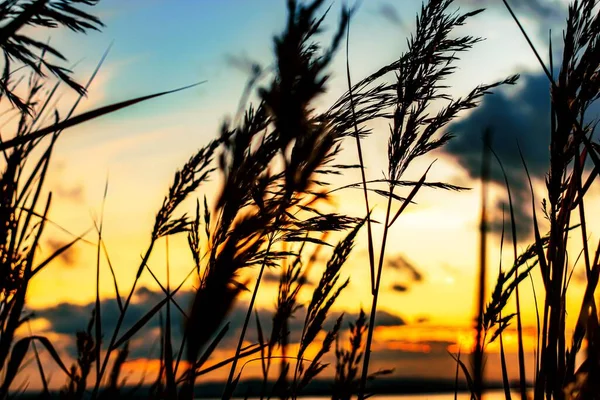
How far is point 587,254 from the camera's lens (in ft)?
5.88

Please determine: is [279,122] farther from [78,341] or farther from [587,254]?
[78,341]

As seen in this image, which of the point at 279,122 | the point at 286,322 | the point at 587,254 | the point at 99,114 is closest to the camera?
the point at 99,114

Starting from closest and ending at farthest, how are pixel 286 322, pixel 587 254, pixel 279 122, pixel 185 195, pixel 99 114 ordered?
1. pixel 99 114
2. pixel 279 122
3. pixel 587 254
4. pixel 185 195
5. pixel 286 322

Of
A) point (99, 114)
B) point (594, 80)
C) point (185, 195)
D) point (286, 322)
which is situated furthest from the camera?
point (286, 322)

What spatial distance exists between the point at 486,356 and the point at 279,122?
1011 millimetres

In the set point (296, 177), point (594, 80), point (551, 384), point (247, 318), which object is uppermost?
point (594, 80)

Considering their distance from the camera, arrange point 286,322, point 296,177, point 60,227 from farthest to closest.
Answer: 1. point 286,322
2. point 60,227
3. point 296,177

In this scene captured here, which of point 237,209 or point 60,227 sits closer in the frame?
point 237,209

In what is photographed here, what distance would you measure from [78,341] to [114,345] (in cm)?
23

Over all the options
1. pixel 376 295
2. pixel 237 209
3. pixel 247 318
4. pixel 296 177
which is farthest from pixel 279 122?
pixel 376 295

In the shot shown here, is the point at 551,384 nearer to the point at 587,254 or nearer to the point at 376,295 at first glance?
the point at 587,254

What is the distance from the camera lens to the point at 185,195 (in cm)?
222

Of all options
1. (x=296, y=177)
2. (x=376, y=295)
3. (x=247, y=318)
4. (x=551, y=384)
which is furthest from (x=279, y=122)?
(x=551, y=384)

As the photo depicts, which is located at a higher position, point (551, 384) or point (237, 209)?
point (237, 209)
